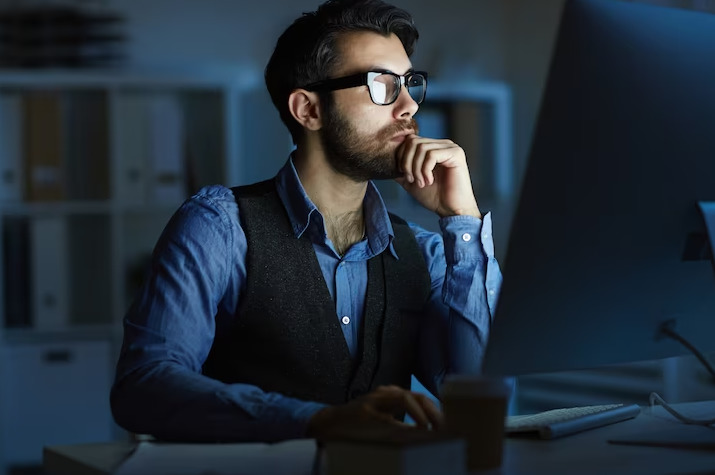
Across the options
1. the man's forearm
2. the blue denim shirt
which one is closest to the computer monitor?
the man's forearm

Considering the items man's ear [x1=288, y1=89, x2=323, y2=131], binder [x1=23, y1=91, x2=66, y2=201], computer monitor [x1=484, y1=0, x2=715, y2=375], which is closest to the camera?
computer monitor [x1=484, y1=0, x2=715, y2=375]

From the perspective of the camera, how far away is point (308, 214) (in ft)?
5.61

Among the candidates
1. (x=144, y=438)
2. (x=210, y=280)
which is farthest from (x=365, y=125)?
(x=144, y=438)

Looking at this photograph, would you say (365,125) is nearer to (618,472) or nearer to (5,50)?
(618,472)

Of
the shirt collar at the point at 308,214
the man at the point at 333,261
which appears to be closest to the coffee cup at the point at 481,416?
the man at the point at 333,261

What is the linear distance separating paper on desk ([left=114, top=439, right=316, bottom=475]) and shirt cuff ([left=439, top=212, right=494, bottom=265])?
636mm

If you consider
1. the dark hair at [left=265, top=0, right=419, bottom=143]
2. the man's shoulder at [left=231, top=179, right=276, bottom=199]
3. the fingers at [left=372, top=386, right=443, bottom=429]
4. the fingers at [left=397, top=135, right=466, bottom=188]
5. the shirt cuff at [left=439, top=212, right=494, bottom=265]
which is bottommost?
the fingers at [left=372, top=386, right=443, bottom=429]

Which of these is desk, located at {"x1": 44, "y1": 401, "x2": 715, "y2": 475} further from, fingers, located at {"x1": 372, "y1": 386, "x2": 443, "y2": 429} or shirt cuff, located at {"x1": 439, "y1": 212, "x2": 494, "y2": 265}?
shirt cuff, located at {"x1": 439, "y1": 212, "x2": 494, "y2": 265}

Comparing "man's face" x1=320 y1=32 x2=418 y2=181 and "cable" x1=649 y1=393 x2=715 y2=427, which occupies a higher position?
"man's face" x1=320 y1=32 x2=418 y2=181

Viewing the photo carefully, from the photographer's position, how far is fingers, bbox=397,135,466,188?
5.71ft

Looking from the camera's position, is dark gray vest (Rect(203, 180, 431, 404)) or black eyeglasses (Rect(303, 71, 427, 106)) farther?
black eyeglasses (Rect(303, 71, 427, 106))

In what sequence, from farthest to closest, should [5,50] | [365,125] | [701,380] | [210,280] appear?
[5,50] < [701,380] < [365,125] < [210,280]

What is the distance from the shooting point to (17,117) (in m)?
3.48

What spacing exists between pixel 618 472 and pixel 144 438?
2.31 ft
